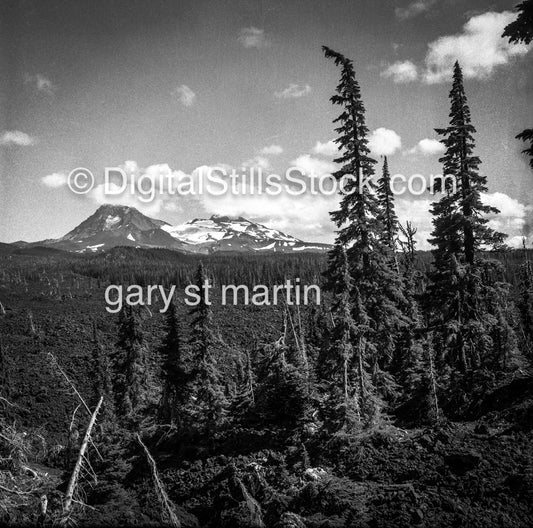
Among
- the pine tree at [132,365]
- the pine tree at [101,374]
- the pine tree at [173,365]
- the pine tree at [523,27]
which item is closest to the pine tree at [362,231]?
the pine tree at [523,27]

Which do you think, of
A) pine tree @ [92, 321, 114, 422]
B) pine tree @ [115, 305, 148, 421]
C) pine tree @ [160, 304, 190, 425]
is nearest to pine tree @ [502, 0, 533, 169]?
pine tree @ [160, 304, 190, 425]

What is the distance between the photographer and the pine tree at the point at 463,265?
1647cm

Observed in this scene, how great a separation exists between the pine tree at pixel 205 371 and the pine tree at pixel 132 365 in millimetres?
7301

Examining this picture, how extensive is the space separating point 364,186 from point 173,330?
17.4 m

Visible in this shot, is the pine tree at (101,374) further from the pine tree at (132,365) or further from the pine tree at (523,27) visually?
the pine tree at (523,27)

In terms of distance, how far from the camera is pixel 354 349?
15.9 meters

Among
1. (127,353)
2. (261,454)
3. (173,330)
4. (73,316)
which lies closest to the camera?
(261,454)

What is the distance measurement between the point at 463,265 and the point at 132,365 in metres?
24.8

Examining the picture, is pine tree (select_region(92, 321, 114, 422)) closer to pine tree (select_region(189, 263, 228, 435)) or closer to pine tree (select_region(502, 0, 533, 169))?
pine tree (select_region(189, 263, 228, 435))

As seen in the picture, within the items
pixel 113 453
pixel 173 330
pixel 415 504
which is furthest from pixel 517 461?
pixel 173 330

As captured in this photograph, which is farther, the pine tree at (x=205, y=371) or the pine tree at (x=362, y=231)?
the pine tree at (x=205, y=371)

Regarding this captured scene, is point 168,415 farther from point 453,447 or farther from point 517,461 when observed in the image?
point 517,461

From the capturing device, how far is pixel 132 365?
99.7 ft

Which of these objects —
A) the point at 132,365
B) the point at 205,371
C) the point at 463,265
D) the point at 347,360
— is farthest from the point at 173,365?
the point at 463,265
